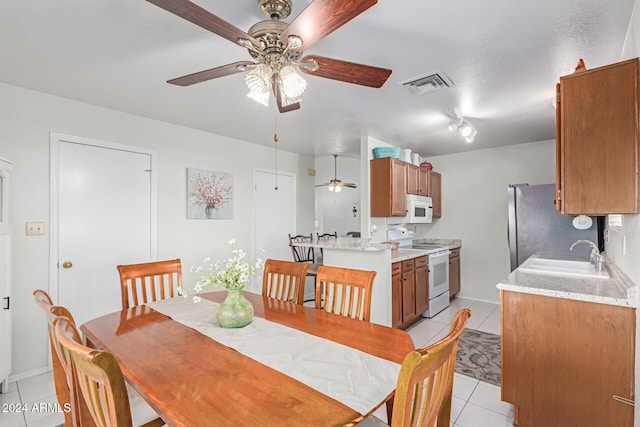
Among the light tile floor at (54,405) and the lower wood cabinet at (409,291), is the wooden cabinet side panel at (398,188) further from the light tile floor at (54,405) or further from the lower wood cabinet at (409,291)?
the light tile floor at (54,405)

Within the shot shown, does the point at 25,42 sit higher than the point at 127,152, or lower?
higher

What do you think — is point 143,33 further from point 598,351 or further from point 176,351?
point 598,351

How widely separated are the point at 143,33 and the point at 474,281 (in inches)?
200

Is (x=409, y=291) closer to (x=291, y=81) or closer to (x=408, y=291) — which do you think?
(x=408, y=291)

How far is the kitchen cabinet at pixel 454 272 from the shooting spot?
4.59 m

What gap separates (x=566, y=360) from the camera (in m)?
1.72

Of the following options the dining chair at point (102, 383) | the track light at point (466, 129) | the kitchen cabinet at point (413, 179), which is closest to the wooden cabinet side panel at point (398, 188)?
the kitchen cabinet at point (413, 179)

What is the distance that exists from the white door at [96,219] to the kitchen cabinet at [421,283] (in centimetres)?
298

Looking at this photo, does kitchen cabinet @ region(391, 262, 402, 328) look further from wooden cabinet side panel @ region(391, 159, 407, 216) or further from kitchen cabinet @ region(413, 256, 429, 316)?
wooden cabinet side panel @ region(391, 159, 407, 216)

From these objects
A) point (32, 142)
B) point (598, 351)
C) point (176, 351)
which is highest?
point (32, 142)

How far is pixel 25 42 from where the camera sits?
6.09 ft

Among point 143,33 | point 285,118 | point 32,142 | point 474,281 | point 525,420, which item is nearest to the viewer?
point 143,33

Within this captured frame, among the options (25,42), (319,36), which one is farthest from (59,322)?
(25,42)

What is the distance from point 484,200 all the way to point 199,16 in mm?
4742
